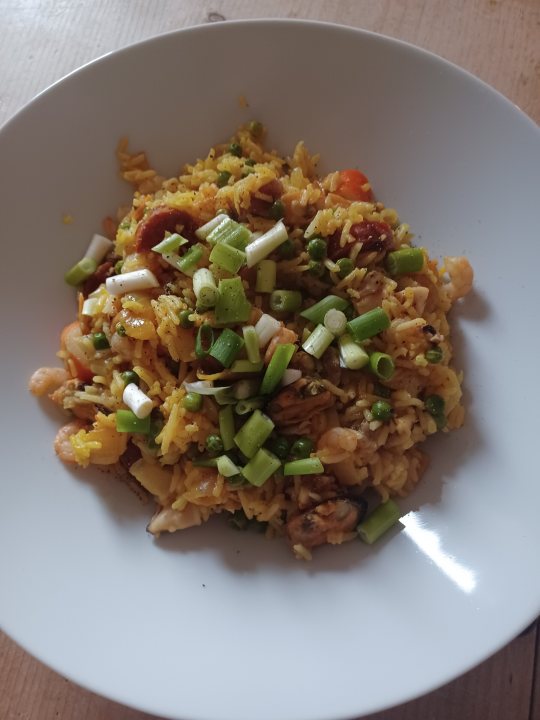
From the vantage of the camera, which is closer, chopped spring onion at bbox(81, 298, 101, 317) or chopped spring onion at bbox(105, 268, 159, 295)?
chopped spring onion at bbox(105, 268, 159, 295)

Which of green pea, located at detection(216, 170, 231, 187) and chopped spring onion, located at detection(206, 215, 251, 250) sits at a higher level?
green pea, located at detection(216, 170, 231, 187)

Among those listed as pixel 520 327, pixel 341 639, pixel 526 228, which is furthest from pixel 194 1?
pixel 341 639

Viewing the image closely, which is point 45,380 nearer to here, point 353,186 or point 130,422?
point 130,422

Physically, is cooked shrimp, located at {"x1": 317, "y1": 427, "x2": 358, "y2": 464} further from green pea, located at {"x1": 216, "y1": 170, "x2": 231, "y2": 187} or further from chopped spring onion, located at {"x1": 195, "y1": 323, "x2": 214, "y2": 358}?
green pea, located at {"x1": 216, "y1": 170, "x2": 231, "y2": 187}

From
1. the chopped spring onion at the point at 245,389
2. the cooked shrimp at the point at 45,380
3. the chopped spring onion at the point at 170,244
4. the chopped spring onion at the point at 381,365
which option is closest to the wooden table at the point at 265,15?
the chopped spring onion at the point at 170,244

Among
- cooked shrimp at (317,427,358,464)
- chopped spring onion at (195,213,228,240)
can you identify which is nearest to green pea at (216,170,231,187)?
chopped spring onion at (195,213,228,240)

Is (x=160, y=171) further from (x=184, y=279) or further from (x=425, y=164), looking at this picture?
(x=425, y=164)
